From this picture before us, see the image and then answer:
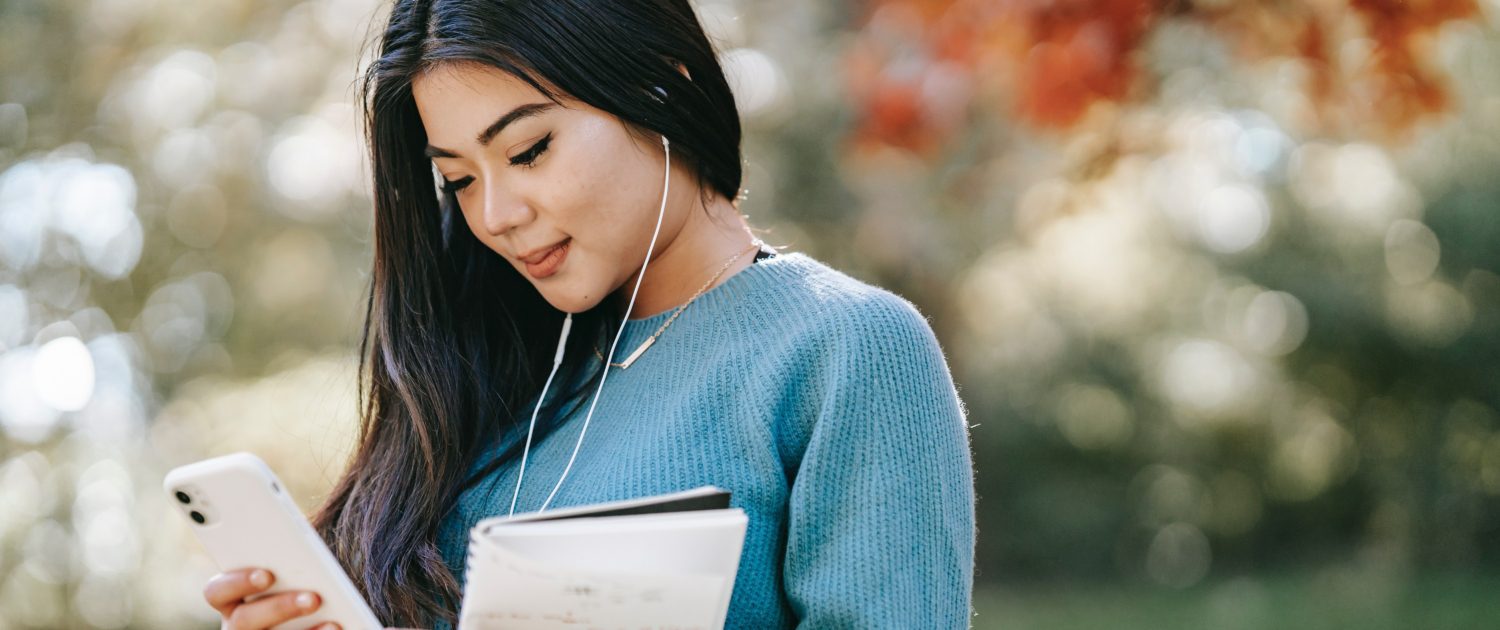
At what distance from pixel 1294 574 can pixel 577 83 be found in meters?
10.6

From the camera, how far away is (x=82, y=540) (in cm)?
623

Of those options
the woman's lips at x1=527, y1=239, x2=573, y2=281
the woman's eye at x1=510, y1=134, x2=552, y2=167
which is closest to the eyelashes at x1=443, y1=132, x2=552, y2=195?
the woman's eye at x1=510, y1=134, x2=552, y2=167

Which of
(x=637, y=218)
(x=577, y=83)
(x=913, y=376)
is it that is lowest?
(x=913, y=376)

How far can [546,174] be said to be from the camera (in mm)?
1605

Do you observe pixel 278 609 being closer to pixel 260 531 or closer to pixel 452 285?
pixel 260 531

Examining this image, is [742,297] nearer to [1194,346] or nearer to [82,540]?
[82,540]

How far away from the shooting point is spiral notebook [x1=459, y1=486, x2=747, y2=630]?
45.6 inches

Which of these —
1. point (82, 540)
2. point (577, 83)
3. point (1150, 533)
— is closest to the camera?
point (577, 83)

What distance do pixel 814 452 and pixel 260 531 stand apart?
55 centimetres

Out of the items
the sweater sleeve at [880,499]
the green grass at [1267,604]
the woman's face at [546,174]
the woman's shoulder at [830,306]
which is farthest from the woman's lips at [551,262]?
the green grass at [1267,604]

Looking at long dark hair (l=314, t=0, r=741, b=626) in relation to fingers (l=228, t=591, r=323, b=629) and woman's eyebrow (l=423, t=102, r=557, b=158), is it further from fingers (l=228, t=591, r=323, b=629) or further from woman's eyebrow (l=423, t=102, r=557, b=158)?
fingers (l=228, t=591, r=323, b=629)

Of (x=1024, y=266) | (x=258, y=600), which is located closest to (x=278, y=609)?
(x=258, y=600)

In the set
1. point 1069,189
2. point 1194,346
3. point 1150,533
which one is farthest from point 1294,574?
point 1069,189

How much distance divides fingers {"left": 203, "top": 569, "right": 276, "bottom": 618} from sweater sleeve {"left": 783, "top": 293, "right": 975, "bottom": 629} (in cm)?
52
